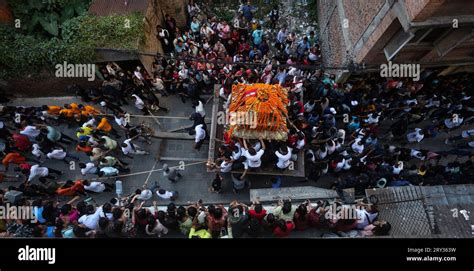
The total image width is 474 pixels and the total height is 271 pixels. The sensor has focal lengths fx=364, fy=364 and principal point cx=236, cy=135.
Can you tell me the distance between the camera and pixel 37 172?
9.78m

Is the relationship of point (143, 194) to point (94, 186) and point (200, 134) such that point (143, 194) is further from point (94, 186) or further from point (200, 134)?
point (200, 134)

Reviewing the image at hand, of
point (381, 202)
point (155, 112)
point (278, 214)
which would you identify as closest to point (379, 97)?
point (381, 202)

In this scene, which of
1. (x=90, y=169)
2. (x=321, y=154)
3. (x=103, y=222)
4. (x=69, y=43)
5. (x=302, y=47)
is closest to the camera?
(x=103, y=222)

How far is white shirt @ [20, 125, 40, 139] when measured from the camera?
33.2 ft

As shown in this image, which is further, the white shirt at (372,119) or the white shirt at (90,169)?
the white shirt at (372,119)

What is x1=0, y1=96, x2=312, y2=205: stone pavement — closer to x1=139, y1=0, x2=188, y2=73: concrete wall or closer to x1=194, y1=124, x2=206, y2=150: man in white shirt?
x1=194, y1=124, x2=206, y2=150: man in white shirt

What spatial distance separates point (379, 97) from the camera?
37.1 ft

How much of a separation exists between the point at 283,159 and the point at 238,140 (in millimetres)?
1321

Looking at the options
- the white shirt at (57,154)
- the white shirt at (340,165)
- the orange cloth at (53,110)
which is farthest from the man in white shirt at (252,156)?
the orange cloth at (53,110)

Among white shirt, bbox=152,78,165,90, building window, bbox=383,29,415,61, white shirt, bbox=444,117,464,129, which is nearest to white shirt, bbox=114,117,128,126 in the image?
white shirt, bbox=152,78,165,90

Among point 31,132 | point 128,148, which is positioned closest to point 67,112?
point 31,132

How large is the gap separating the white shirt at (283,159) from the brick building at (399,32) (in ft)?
13.5

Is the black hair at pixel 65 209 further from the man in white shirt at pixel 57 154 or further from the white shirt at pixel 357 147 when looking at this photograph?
the white shirt at pixel 357 147

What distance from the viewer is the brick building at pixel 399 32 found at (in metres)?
8.44
